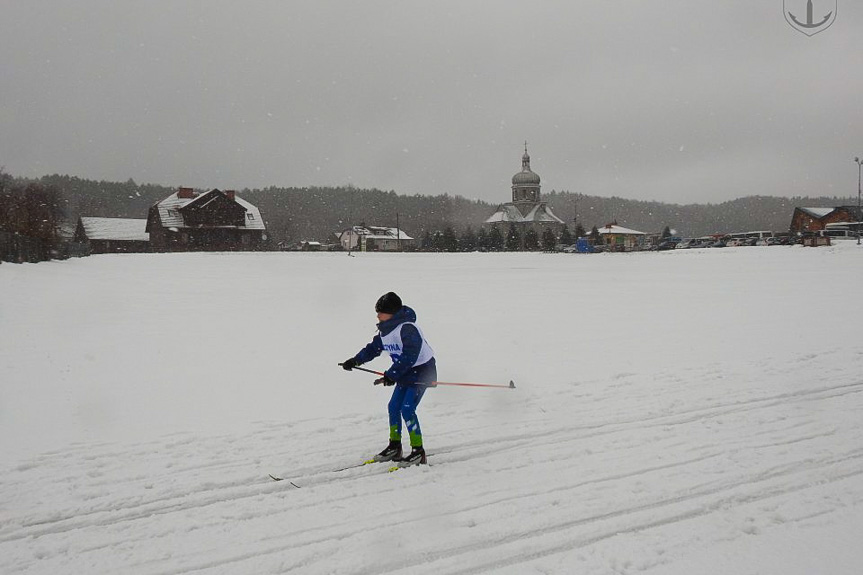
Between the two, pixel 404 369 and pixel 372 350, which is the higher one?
pixel 372 350

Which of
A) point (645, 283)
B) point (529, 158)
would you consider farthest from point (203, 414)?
point (529, 158)

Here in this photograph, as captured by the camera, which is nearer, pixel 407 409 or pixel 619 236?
pixel 407 409

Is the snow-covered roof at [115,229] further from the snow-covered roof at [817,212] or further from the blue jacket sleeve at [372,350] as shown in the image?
the snow-covered roof at [817,212]

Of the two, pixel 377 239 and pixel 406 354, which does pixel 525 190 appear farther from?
pixel 406 354

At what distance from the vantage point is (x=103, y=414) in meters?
7.84

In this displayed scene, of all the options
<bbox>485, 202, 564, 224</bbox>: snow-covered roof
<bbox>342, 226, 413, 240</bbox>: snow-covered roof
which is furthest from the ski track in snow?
<bbox>485, 202, 564, 224</bbox>: snow-covered roof

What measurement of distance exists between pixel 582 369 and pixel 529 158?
4411 inches

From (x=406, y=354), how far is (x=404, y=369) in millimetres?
163

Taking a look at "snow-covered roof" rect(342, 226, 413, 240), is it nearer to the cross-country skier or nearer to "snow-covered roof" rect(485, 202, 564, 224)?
"snow-covered roof" rect(485, 202, 564, 224)

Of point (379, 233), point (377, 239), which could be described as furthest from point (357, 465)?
point (379, 233)

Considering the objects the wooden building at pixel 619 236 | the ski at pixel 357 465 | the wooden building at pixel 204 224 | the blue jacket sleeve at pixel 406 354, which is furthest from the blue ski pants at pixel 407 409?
the wooden building at pixel 619 236

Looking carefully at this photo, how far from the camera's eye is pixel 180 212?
213 ft

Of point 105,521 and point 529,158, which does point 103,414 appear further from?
point 529,158

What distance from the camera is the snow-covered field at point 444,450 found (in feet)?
14.2
